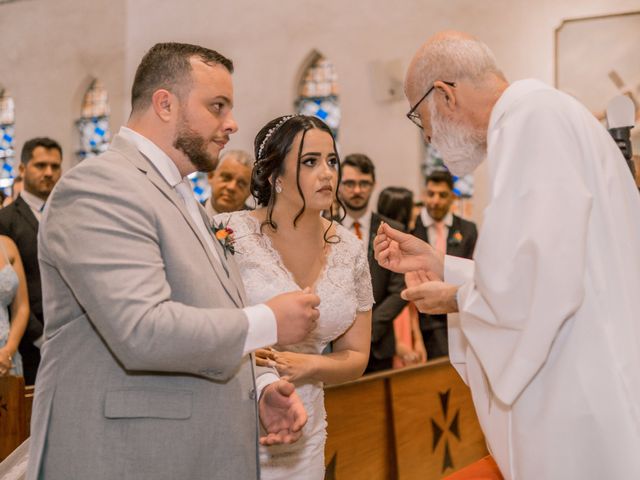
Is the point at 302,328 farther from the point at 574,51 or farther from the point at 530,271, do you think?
the point at 574,51

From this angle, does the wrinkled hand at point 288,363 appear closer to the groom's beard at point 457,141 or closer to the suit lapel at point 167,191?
the suit lapel at point 167,191

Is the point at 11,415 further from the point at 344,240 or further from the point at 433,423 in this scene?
the point at 433,423

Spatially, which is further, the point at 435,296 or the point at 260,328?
the point at 435,296

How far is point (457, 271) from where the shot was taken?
2762 millimetres

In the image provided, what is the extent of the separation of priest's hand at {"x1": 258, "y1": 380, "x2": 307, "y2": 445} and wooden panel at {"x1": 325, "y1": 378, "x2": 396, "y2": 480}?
134 cm

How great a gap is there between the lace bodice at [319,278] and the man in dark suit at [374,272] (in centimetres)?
170

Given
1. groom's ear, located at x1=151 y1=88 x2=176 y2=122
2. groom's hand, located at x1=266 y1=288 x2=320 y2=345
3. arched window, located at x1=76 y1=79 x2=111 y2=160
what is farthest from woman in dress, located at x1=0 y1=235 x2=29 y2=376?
arched window, located at x1=76 y1=79 x2=111 y2=160

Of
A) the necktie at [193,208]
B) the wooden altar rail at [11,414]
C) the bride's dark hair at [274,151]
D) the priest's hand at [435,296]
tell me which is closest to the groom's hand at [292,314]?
the necktie at [193,208]

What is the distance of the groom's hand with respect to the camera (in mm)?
2041

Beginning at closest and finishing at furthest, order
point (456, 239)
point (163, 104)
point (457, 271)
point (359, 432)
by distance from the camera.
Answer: point (163, 104) → point (457, 271) → point (359, 432) → point (456, 239)

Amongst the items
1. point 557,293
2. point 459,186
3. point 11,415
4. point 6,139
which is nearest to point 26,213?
point 11,415

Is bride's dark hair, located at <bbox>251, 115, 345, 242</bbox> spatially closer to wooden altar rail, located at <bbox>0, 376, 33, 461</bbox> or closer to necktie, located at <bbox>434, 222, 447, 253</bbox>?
wooden altar rail, located at <bbox>0, 376, 33, 461</bbox>

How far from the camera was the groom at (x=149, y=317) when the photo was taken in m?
1.84

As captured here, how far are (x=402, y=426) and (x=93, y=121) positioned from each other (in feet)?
34.7
